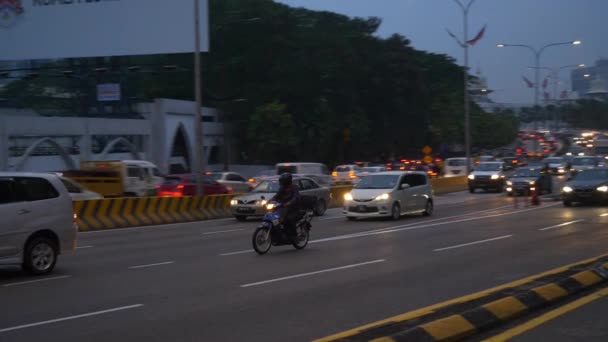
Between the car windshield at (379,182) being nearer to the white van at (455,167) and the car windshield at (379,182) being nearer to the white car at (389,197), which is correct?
the white car at (389,197)

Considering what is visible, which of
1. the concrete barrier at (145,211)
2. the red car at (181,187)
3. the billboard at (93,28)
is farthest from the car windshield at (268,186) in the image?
the billboard at (93,28)

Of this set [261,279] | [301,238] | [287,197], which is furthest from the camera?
[301,238]

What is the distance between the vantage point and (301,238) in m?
17.4

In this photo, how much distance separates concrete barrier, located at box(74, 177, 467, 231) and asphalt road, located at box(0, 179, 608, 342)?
1579mm

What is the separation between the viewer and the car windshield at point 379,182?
2620 cm

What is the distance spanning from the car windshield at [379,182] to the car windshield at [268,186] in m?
2.74

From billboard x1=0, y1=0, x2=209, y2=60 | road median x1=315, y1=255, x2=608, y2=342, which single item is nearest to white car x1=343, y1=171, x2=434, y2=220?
road median x1=315, y1=255, x2=608, y2=342

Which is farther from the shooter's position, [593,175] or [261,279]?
[593,175]

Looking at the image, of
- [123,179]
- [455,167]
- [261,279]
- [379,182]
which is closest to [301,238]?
[261,279]

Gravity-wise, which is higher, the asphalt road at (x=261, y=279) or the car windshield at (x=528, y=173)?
the car windshield at (x=528, y=173)

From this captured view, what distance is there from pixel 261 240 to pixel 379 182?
35.1 ft

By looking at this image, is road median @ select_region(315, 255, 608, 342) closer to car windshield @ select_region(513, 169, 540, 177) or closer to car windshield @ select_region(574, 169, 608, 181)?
car windshield @ select_region(574, 169, 608, 181)

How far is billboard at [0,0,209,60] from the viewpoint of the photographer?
45.9 meters

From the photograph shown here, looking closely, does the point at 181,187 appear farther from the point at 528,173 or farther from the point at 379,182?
the point at 528,173
